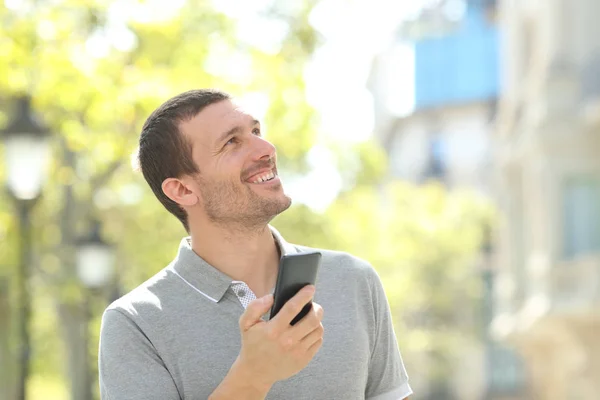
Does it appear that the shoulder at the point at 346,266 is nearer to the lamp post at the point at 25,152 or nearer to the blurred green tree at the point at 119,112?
the lamp post at the point at 25,152

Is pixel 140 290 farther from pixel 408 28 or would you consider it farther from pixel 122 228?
pixel 408 28

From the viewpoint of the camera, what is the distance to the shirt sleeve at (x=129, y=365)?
11.0ft

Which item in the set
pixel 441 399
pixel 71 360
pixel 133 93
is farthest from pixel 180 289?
pixel 441 399

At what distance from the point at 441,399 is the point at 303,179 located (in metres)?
56.6

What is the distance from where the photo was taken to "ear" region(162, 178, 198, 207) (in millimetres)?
3645

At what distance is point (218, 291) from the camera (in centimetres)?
352

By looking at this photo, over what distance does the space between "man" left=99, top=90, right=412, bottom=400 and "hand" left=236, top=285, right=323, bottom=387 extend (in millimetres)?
169

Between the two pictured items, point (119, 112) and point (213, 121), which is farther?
point (119, 112)

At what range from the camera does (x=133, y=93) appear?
1698 centimetres

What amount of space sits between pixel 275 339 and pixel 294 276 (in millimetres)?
156

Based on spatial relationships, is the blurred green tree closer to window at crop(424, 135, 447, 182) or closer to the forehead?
the forehead

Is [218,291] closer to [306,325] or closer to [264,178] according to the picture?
[264,178]

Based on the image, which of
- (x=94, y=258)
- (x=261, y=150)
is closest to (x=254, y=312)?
(x=261, y=150)

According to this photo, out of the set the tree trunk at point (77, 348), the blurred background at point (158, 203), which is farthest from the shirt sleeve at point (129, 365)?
the tree trunk at point (77, 348)
